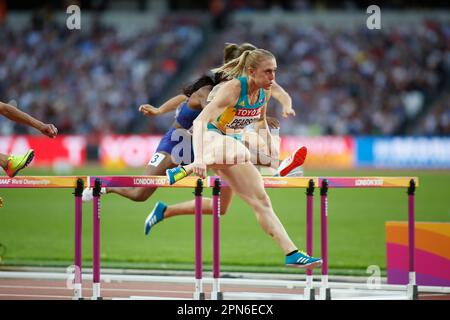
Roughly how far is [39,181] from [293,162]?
8.07 feet

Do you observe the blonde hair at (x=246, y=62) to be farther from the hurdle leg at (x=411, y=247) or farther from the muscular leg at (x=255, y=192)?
the hurdle leg at (x=411, y=247)

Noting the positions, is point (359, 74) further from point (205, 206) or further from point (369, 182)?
point (369, 182)

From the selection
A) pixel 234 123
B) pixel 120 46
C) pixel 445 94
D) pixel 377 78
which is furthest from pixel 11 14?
pixel 234 123

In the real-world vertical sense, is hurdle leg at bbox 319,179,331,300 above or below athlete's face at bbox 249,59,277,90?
below

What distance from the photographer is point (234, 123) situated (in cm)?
770

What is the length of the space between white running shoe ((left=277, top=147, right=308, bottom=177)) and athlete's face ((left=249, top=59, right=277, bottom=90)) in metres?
1.15

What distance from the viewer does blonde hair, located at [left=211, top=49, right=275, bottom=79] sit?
7410 mm

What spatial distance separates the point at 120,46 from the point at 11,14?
250 inches

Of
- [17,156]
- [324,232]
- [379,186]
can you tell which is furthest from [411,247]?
[17,156]

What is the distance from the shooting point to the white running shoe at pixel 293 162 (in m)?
8.37

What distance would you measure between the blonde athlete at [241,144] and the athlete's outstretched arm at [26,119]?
152 centimetres

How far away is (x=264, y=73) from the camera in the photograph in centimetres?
736

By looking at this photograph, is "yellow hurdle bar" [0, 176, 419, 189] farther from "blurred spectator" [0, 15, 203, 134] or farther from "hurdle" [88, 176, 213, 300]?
"blurred spectator" [0, 15, 203, 134]

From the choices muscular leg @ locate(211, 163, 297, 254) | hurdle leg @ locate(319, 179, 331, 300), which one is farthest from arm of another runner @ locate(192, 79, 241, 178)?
hurdle leg @ locate(319, 179, 331, 300)
